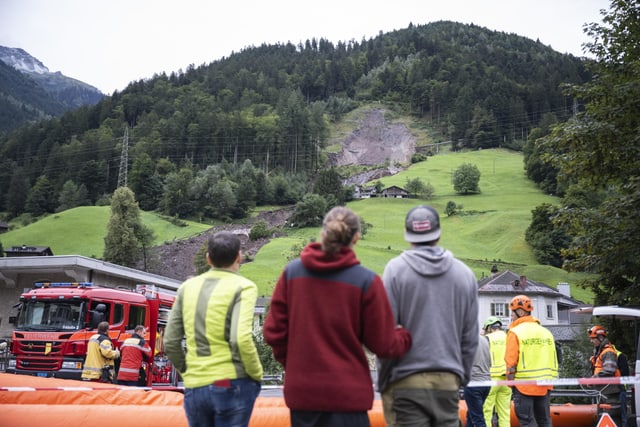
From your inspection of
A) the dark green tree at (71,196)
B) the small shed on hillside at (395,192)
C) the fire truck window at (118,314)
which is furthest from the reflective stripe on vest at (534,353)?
the dark green tree at (71,196)

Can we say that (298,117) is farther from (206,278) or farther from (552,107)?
(206,278)

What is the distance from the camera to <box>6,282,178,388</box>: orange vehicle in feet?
52.4

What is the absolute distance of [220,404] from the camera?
4.37m

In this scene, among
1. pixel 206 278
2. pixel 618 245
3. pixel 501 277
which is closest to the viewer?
pixel 206 278

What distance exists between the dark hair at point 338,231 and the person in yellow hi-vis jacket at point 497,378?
202 inches

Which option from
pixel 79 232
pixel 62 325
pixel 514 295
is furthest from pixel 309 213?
pixel 62 325

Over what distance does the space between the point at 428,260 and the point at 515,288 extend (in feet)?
183

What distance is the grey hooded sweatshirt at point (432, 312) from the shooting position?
410cm

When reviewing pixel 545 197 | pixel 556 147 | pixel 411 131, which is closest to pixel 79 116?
pixel 411 131

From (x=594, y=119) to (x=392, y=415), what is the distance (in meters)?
15.5

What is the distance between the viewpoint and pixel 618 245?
15.5 metres

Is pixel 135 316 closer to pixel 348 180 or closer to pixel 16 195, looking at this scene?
pixel 16 195

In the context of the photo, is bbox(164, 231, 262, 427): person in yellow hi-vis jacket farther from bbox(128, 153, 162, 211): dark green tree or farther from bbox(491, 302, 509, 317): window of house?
bbox(128, 153, 162, 211): dark green tree

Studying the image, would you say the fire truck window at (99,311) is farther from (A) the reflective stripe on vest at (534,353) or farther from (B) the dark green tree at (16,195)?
(B) the dark green tree at (16,195)
